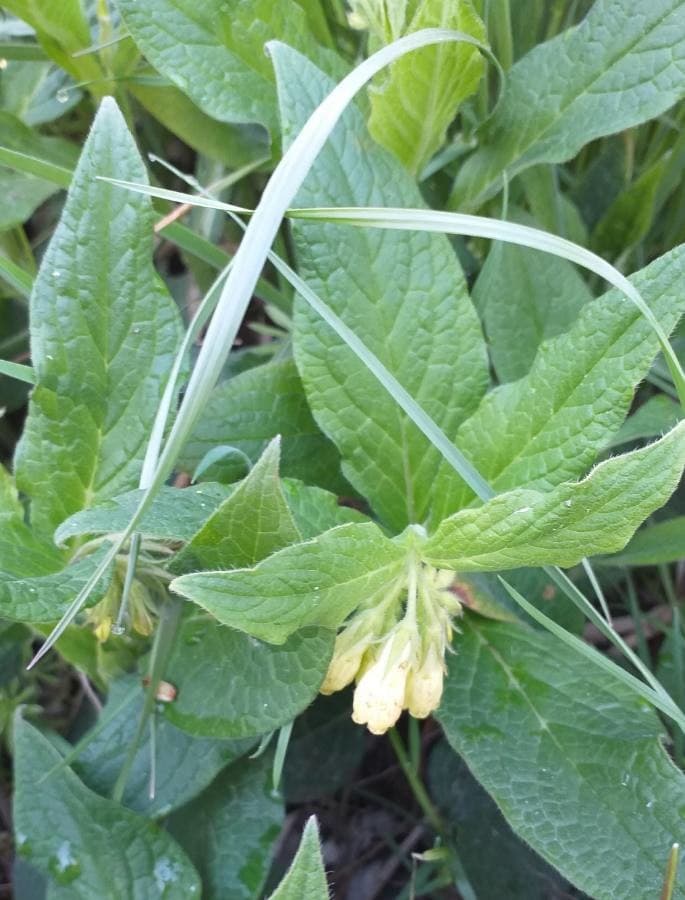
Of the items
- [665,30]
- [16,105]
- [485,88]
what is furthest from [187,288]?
[665,30]

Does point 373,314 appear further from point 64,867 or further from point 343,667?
point 64,867

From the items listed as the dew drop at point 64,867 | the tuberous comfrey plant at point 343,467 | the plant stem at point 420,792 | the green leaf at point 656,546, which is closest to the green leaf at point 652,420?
→ the tuberous comfrey plant at point 343,467

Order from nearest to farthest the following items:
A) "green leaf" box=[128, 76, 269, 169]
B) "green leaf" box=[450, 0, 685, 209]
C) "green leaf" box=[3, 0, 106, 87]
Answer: "green leaf" box=[450, 0, 685, 209] < "green leaf" box=[3, 0, 106, 87] < "green leaf" box=[128, 76, 269, 169]

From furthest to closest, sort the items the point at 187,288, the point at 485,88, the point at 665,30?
1. the point at 187,288
2. the point at 485,88
3. the point at 665,30

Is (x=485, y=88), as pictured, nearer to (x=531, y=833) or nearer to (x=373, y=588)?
(x=373, y=588)

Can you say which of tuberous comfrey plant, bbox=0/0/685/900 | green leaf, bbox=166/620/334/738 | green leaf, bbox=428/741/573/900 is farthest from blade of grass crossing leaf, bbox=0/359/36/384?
green leaf, bbox=428/741/573/900

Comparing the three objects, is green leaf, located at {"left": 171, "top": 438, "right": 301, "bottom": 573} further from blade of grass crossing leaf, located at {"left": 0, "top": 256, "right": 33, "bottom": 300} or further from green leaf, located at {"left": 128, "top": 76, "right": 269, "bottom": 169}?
green leaf, located at {"left": 128, "top": 76, "right": 269, "bottom": 169}

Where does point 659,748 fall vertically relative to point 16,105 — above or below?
below
